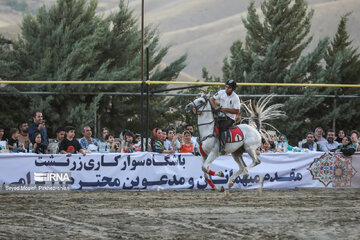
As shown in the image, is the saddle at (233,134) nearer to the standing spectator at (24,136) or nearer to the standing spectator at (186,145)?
the standing spectator at (186,145)

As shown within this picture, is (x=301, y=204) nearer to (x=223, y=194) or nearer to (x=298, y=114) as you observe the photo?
(x=223, y=194)

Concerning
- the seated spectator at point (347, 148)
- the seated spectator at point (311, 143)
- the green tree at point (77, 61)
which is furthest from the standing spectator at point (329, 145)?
the green tree at point (77, 61)

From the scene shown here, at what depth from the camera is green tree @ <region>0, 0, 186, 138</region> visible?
29.5 metres

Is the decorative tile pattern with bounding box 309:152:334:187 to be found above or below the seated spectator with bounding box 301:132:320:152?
below

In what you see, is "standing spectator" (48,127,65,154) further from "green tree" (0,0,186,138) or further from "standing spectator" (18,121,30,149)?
"green tree" (0,0,186,138)

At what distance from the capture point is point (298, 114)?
1305 inches

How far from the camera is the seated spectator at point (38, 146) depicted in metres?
15.5

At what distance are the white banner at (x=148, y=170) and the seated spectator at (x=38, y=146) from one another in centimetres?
43

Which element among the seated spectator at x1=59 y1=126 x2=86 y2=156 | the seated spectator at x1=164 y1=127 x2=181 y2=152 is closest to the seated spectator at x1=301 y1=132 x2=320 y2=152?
the seated spectator at x1=164 y1=127 x2=181 y2=152

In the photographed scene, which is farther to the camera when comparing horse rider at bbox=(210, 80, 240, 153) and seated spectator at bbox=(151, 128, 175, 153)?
seated spectator at bbox=(151, 128, 175, 153)

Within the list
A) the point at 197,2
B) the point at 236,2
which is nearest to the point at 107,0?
the point at 197,2

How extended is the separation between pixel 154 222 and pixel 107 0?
17283 centimetres

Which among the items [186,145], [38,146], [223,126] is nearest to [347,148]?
[186,145]

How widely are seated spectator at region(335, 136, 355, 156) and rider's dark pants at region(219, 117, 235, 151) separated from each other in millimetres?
4343
